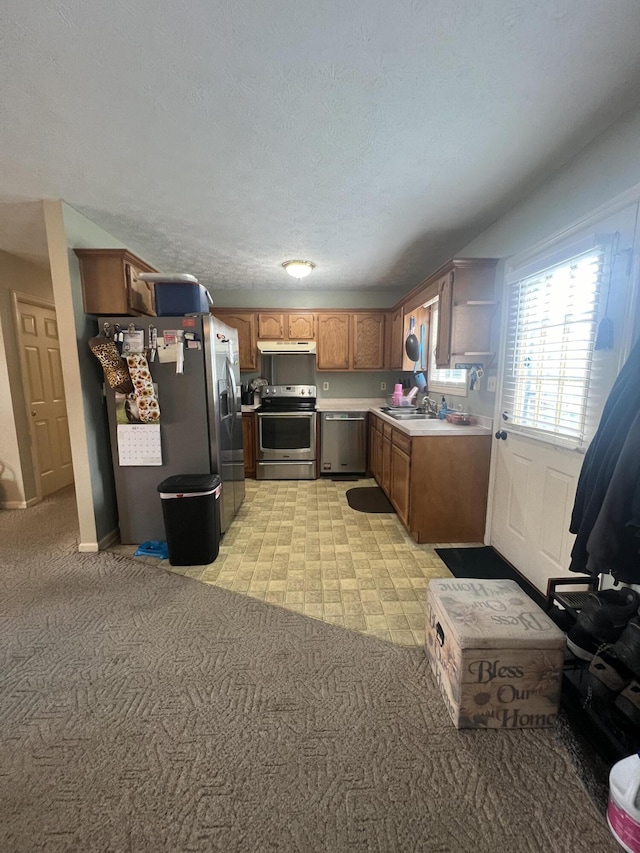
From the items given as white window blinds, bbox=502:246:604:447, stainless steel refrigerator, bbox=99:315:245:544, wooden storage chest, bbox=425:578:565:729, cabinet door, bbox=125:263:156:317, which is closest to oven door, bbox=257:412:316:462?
stainless steel refrigerator, bbox=99:315:245:544

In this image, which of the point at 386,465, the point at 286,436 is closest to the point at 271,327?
the point at 286,436

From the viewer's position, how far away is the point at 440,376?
11.7ft

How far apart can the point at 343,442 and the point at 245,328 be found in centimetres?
200

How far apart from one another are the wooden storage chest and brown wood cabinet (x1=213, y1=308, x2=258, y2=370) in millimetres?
3865

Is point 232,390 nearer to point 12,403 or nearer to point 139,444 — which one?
point 139,444

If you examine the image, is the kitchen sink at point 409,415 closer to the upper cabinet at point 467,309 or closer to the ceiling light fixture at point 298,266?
the upper cabinet at point 467,309

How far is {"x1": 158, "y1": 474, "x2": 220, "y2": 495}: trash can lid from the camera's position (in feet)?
7.66

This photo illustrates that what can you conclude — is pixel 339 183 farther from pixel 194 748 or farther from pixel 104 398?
pixel 194 748

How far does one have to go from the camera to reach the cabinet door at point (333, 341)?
444 cm

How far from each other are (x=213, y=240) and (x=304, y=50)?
191 centimetres

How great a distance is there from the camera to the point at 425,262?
345cm

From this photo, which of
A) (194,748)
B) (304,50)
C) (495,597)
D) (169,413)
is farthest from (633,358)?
(169,413)

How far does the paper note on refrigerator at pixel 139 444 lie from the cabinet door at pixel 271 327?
7.62 feet

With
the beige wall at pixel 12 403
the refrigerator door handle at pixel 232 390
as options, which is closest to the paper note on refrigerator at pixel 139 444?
the refrigerator door handle at pixel 232 390
